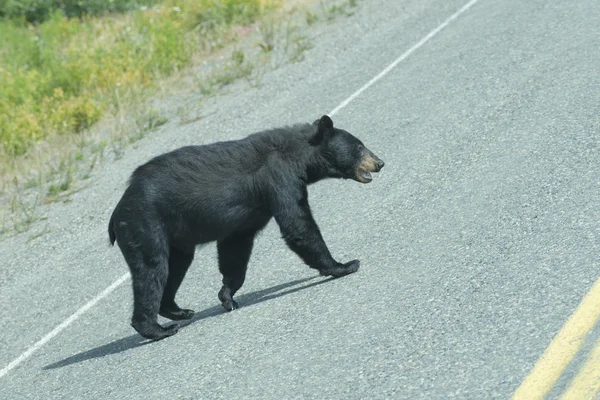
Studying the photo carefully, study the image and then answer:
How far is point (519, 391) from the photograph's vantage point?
13.8 ft

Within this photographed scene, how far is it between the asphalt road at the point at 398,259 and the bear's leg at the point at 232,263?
0.16 m

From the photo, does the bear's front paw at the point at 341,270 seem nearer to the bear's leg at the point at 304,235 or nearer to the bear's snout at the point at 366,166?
the bear's leg at the point at 304,235

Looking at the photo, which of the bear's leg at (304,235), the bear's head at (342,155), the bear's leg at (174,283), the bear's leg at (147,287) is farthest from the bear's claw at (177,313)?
the bear's head at (342,155)

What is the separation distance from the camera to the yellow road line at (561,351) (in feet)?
13.7

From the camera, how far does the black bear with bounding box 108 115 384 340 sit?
6.30 metres

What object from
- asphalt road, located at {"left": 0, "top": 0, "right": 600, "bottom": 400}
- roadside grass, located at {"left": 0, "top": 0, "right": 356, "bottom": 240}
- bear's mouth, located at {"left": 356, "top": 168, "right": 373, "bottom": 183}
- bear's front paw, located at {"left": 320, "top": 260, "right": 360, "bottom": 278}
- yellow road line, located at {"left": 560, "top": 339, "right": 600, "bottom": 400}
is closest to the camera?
yellow road line, located at {"left": 560, "top": 339, "right": 600, "bottom": 400}

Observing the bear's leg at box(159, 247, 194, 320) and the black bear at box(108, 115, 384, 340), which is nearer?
the black bear at box(108, 115, 384, 340)

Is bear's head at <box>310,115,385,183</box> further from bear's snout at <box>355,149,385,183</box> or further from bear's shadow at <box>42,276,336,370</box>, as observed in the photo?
bear's shadow at <box>42,276,336,370</box>

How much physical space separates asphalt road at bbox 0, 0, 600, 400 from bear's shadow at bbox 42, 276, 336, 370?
23 millimetres

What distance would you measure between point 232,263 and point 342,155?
42.6 inches

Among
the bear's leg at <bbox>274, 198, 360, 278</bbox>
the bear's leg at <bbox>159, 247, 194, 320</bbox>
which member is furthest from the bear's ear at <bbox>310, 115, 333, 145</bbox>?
the bear's leg at <bbox>159, 247, 194, 320</bbox>

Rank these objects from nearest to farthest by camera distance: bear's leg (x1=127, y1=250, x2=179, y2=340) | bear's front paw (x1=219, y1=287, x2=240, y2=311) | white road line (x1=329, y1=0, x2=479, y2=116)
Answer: bear's leg (x1=127, y1=250, x2=179, y2=340), bear's front paw (x1=219, y1=287, x2=240, y2=311), white road line (x1=329, y1=0, x2=479, y2=116)

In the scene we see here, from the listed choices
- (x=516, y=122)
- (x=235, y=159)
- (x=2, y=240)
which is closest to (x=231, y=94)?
(x=2, y=240)

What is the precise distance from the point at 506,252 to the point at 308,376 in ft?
5.60
